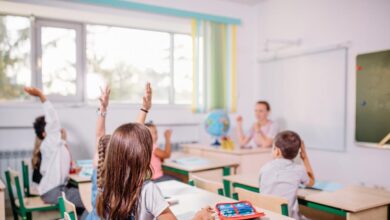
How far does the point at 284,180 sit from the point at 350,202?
0.39 meters

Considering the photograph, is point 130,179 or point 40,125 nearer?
point 130,179

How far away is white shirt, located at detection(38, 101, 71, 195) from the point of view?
281 cm

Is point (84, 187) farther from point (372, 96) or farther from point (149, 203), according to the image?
point (372, 96)

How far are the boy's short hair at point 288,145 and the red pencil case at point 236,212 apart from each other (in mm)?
757

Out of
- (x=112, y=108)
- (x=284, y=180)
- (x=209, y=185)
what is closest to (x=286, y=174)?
(x=284, y=180)

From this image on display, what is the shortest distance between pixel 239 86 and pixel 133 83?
1542 millimetres

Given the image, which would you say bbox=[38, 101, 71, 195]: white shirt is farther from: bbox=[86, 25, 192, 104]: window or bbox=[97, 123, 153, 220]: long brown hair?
bbox=[97, 123, 153, 220]: long brown hair

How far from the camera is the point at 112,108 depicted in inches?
163

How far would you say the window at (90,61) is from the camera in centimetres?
383

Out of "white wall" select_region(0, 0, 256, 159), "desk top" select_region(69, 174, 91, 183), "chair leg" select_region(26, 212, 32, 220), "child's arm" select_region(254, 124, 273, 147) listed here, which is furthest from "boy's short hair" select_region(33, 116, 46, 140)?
"child's arm" select_region(254, 124, 273, 147)

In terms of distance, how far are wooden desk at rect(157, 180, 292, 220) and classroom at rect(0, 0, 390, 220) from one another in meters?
0.02

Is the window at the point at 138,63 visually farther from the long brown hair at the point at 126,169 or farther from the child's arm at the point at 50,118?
the long brown hair at the point at 126,169

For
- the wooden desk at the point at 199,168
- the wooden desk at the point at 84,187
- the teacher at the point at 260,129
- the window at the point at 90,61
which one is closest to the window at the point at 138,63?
the window at the point at 90,61

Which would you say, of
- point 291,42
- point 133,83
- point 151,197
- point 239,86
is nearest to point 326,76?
point 291,42
